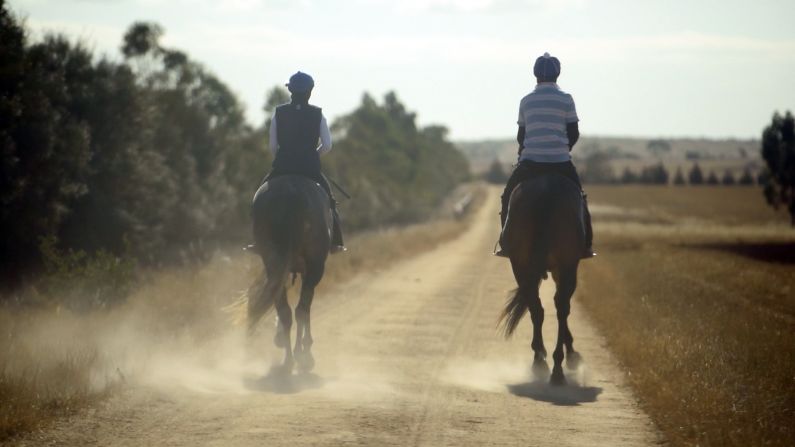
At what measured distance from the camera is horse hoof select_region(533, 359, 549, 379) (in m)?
11.5

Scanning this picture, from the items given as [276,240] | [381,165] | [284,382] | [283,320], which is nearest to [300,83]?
[276,240]

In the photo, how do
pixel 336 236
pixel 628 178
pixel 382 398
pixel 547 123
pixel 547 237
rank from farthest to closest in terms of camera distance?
pixel 628 178, pixel 336 236, pixel 547 123, pixel 547 237, pixel 382 398

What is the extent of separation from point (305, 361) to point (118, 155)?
21.2 meters

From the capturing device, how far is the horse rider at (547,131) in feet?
37.8

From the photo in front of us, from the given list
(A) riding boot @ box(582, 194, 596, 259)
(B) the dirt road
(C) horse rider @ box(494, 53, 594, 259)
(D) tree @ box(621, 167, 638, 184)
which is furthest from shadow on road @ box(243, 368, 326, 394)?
(D) tree @ box(621, 167, 638, 184)

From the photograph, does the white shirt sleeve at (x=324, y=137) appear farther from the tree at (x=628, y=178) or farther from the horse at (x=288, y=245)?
the tree at (x=628, y=178)

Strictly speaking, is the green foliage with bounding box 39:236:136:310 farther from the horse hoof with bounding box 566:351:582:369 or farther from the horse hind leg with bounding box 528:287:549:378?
the horse hoof with bounding box 566:351:582:369

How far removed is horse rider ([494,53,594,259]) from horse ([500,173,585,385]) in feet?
0.65

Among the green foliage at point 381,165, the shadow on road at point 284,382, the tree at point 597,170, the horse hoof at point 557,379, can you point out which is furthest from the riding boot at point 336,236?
the tree at point 597,170

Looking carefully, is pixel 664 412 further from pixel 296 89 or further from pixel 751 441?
pixel 296 89

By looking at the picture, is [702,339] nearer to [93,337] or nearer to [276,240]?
[276,240]

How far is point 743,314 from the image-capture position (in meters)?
17.0

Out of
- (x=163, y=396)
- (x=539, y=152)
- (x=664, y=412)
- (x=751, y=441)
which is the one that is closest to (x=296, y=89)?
(x=539, y=152)

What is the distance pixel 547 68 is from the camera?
1178cm
